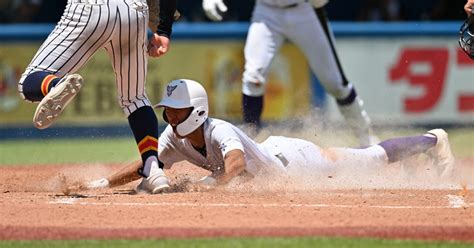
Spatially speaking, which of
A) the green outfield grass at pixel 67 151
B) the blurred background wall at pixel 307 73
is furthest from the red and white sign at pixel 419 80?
the green outfield grass at pixel 67 151

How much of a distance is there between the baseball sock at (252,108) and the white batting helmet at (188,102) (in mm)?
2444

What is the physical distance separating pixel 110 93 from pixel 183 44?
1.09 m

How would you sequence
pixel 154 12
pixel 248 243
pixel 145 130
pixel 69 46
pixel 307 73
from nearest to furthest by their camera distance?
1. pixel 248 243
2. pixel 69 46
3. pixel 145 130
4. pixel 154 12
5. pixel 307 73

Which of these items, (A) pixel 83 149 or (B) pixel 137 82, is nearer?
(B) pixel 137 82

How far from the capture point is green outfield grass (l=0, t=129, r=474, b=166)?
Answer: 36.3ft

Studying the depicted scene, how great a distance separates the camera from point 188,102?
7.27 metres

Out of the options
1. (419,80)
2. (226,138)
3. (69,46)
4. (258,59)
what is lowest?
(419,80)

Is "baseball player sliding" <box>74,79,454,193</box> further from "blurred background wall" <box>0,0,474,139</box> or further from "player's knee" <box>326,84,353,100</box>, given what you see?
"blurred background wall" <box>0,0,474,139</box>

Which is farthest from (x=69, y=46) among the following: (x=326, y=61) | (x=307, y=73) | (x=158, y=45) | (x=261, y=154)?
(x=307, y=73)

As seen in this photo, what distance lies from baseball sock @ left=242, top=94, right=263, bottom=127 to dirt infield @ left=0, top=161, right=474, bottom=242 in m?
2.06

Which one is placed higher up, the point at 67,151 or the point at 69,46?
the point at 69,46

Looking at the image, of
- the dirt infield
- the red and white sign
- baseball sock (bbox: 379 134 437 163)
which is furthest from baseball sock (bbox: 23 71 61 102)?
the red and white sign

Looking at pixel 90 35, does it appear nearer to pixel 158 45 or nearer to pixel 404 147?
pixel 158 45

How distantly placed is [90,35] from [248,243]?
2094 mm
